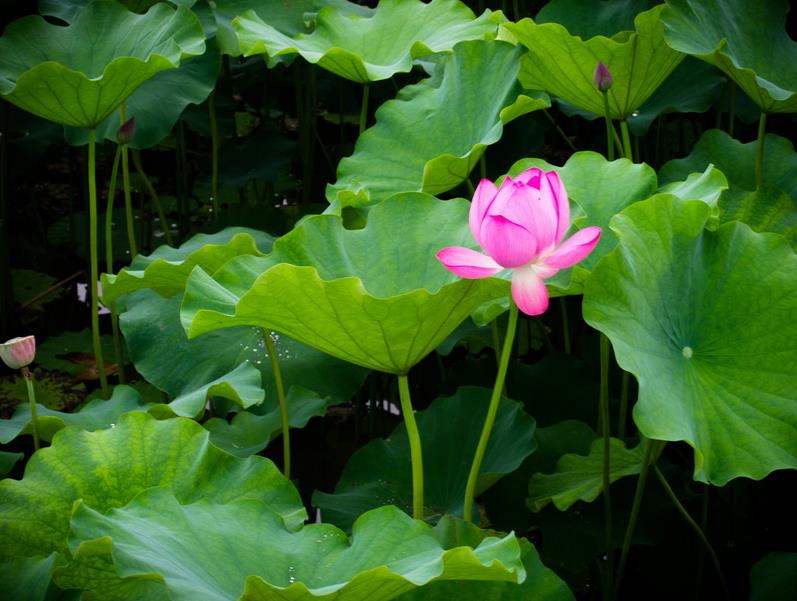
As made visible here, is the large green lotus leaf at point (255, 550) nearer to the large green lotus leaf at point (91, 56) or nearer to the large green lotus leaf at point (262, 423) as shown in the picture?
the large green lotus leaf at point (262, 423)

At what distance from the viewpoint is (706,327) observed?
4.02 feet

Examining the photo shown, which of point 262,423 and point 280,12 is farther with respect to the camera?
point 280,12

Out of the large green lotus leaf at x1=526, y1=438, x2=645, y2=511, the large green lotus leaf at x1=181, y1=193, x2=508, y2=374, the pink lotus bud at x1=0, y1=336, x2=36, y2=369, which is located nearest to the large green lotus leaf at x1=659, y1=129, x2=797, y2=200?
the large green lotus leaf at x1=526, y1=438, x2=645, y2=511

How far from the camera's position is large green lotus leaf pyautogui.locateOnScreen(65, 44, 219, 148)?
6.86 ft

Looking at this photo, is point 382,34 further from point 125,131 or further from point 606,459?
point 606,459

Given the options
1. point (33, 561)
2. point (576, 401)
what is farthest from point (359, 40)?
point (33, 561)

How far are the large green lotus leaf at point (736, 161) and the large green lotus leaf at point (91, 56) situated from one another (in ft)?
2.79

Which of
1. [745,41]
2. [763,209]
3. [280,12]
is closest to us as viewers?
[763,209]

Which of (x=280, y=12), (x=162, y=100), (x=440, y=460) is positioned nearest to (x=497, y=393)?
(x=440, y=460)

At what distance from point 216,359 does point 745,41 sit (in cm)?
102

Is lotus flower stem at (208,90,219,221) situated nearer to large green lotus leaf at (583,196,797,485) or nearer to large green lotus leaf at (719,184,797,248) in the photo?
large green lotus leaf at (719,184,797,248)

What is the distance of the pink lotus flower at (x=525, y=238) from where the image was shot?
100 cm

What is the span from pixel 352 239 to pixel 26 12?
1.65 metres

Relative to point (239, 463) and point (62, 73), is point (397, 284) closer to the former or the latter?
point (239, 463)
